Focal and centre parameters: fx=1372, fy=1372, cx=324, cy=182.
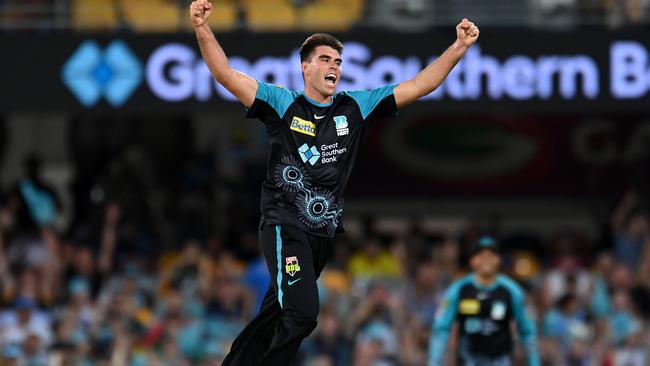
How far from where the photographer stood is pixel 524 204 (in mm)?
20109

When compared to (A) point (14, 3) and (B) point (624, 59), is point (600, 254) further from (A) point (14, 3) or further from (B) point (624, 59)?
(A) point (14, 3)

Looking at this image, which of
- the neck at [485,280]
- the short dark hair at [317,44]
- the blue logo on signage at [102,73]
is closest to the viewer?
the short dark hair at [317,44]

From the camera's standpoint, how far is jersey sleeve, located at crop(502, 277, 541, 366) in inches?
427

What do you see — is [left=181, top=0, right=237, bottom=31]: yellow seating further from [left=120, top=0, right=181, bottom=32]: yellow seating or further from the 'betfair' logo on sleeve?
the 'betfair' logo on sleeve

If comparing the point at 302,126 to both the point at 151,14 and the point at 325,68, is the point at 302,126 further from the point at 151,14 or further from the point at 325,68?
the point at 151,14

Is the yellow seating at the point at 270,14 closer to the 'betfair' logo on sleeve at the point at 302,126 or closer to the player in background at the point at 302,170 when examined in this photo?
the player in background at the point at 302,170

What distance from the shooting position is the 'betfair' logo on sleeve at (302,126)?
8.23 metres

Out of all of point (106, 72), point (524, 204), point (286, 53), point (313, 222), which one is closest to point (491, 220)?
point (524, 204)

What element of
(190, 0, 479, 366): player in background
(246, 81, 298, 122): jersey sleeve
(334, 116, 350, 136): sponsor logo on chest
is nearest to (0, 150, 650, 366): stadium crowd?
(190, 0, 479, 366): player in background

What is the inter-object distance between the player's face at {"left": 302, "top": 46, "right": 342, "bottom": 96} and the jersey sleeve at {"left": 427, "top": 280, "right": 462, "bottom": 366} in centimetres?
340

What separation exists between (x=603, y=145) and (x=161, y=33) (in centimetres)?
712

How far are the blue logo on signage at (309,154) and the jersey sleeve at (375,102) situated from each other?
1.42ft

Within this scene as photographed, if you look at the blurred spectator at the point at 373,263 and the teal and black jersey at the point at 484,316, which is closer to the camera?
the teal and black jersey at the point at 484,316

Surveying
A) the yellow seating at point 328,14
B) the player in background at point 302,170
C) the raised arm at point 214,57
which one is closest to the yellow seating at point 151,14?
the yellow seating at point 328,14
